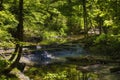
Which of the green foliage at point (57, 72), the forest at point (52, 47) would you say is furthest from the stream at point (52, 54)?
the green foliage at point (57, 72)

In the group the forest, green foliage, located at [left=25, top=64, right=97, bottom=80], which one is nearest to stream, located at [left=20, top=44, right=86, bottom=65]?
the forest

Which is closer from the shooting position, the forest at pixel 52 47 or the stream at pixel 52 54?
the forest at pixel 52 47

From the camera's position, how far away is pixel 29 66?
29125 millimetres

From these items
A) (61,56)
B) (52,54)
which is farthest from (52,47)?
(61,56)

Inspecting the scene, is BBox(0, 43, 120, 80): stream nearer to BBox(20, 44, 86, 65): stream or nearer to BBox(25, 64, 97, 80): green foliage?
BBox(20, 44, 86, 65): stream

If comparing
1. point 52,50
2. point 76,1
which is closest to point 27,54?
point 52,50

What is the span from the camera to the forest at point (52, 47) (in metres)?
17.5

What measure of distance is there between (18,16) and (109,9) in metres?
7.83

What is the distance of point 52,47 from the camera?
129 ft

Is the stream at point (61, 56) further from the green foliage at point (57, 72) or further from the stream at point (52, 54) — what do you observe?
the green foliage at point (57, 72)

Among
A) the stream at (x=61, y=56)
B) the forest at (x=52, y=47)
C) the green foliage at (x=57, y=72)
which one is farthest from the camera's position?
the stream at (x=61, y=56)

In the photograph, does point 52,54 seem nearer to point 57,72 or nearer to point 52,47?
point 52,47

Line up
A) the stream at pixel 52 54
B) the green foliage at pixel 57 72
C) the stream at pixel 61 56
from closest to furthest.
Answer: the green foliage at pixel 57 72
the stream at pixel 61 56
the stream at pixel 52 54

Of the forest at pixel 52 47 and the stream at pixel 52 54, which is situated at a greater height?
the forest at pixel 52 47
